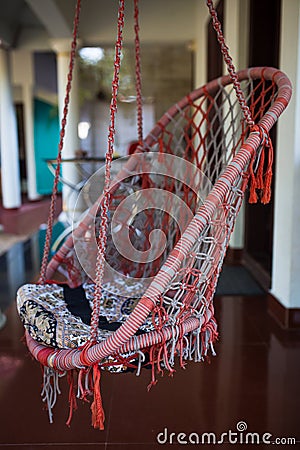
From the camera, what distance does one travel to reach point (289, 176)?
7.27 feet

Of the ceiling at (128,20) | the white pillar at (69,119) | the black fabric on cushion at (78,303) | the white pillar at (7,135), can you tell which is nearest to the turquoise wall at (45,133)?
the white pillar at (7,135)

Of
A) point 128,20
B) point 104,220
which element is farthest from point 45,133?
point 104,220

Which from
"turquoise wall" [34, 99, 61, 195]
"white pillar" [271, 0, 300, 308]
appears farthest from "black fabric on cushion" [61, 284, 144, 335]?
"turquoise wall" [34, 99, 61, 195]

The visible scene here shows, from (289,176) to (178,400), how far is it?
3.89 feet

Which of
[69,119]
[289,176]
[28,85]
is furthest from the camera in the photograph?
[28,85]

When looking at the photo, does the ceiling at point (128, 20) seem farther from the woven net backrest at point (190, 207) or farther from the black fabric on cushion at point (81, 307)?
the black fabric on cushion at point (81, 307)

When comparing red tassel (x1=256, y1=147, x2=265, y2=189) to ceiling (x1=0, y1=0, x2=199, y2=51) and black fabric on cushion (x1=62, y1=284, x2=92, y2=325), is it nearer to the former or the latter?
black fabric on cushion (x1=62, y1=284, x2=92, y2=325)

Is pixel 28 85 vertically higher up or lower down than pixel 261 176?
higher up

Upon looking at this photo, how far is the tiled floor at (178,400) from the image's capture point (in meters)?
1.45

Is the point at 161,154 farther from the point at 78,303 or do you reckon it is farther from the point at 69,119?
the point at 69,119

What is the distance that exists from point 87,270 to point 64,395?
47 cm

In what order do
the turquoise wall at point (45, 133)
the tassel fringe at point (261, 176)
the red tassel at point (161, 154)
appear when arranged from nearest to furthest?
the tassel fringe at point (261, 176) → the red tassel at point (161, 154) → the turquoise wall at point (45, 133)

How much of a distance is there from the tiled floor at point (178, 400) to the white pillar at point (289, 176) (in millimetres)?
254

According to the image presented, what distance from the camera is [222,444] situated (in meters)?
1.41
